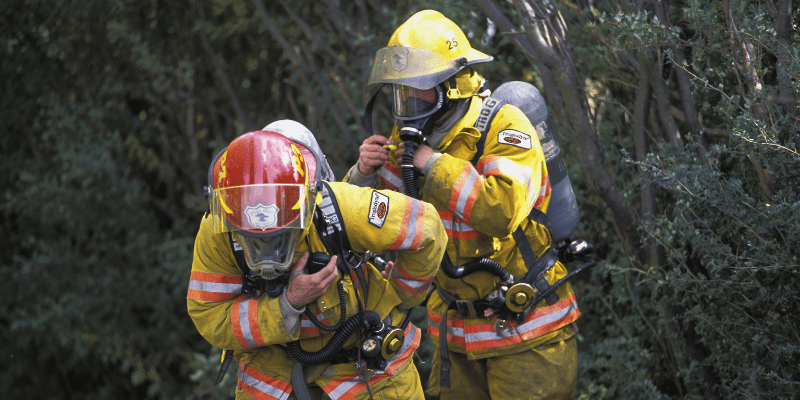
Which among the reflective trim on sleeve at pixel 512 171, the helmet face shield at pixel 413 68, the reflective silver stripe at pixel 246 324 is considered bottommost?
the reflective silver stripe at pixel 246 324

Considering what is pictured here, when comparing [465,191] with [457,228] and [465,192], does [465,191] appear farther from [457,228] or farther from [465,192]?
[457,228]

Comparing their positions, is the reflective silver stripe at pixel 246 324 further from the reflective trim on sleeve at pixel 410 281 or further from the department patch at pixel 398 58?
the department patch at pixel 398 58

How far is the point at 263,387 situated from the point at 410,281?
69 cm

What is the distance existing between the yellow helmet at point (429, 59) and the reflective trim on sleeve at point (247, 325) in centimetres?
113

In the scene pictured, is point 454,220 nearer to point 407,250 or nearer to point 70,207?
point 407,250

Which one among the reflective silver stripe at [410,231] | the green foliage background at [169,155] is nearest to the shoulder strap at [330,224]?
the reflective silver stripe at [410,231]

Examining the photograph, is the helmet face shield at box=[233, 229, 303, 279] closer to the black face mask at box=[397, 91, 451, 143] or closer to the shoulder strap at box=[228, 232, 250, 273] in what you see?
the shoulder strap at box=[228, 232, 250, 273]

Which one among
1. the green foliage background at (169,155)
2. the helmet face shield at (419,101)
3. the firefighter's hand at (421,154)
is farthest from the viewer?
the green foliage background at (169,155)

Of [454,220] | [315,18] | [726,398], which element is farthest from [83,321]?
[726,398]

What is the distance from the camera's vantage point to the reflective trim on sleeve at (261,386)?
2.42 metres

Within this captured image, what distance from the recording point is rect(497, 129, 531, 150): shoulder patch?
103 inches

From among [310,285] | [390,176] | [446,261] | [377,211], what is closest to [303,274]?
[310,285]

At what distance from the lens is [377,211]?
90.0 inches

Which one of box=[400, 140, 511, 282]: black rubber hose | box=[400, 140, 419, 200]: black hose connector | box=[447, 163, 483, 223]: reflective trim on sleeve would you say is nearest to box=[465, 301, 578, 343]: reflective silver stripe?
box=[400, 140, 511, 282]: black rubber hose
